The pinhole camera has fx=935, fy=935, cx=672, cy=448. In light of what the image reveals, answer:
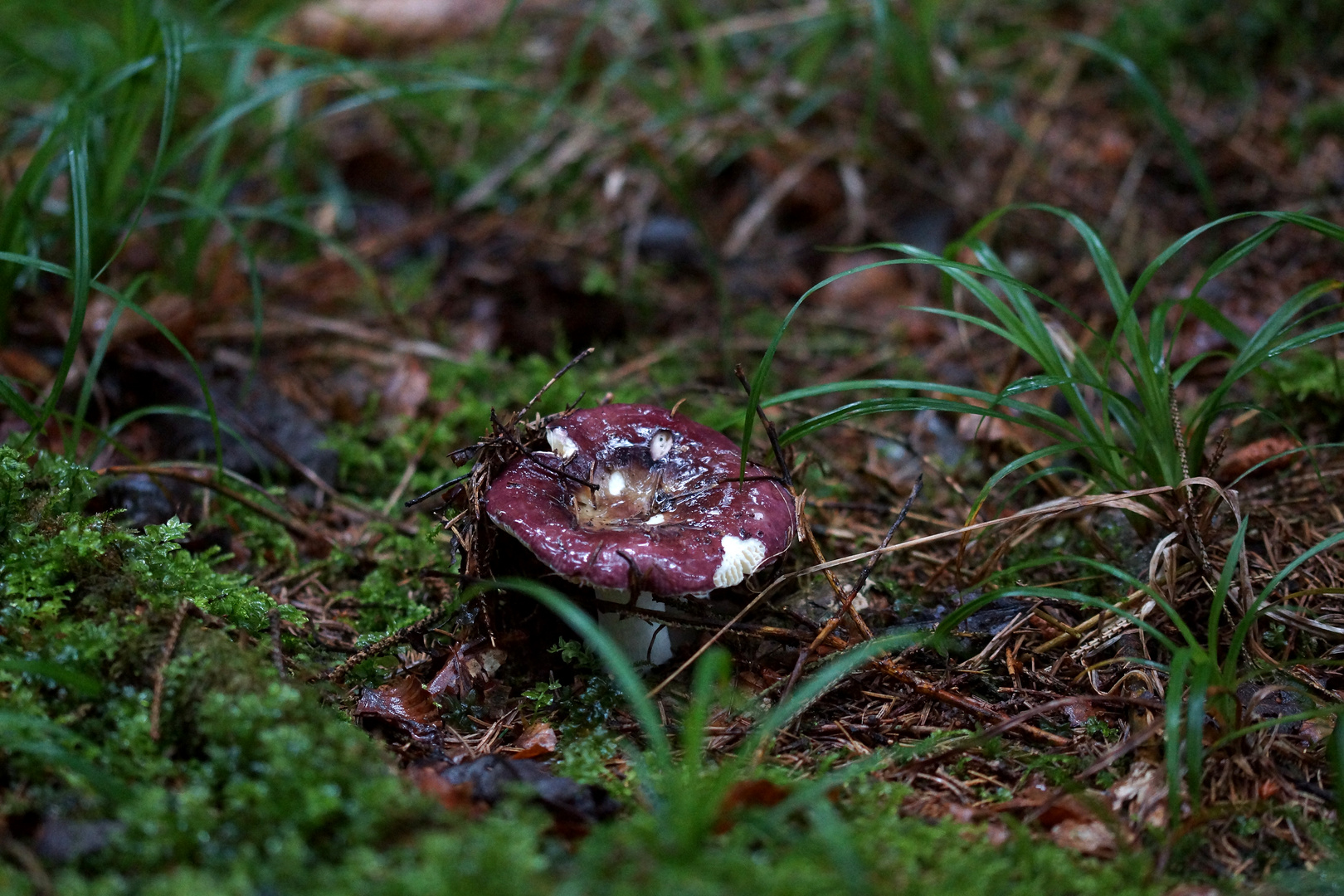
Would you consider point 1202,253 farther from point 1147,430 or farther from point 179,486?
point 179,486

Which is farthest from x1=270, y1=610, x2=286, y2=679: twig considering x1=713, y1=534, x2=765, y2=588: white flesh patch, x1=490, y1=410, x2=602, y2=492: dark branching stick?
x1=713, y1=534, x2=765, y2=588: white flesh patch

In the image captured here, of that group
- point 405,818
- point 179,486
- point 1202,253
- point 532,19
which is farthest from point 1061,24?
point 405,818

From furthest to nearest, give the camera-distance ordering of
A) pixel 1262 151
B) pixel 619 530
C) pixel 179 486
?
pixel 1262 151
pixel 179 486
pixel 619 530

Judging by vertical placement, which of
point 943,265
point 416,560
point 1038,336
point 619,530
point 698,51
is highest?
point 698,51

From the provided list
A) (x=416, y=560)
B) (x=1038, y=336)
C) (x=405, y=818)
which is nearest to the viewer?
(x=405, y=818)

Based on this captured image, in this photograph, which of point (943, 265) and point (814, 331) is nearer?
point (943, 265)

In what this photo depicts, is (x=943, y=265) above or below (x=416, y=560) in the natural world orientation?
above
